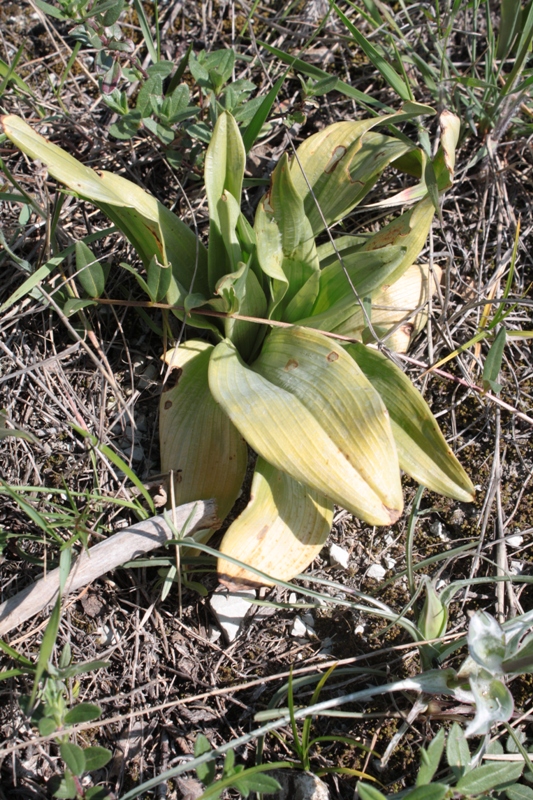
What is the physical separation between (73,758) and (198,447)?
786mm

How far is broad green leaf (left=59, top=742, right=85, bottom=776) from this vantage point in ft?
4.00

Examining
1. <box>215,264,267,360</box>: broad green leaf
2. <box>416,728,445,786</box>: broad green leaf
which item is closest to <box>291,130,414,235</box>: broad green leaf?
<box>215,264,267,360</box>: broad green leaf

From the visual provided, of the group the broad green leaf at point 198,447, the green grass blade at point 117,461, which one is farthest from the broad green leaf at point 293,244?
the green grass blade at point 117,461

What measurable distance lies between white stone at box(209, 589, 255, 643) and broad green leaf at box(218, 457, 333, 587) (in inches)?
6.2

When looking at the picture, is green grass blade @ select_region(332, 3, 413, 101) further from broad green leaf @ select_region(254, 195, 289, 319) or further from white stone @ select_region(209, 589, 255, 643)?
white stone @ select_region(209, 589, 255, 643)

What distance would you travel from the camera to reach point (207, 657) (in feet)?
5.48

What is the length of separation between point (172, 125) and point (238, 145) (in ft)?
1.57

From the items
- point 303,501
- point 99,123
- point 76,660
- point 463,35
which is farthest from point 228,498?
point 463,35

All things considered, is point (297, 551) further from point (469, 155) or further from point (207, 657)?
point (469, 155)

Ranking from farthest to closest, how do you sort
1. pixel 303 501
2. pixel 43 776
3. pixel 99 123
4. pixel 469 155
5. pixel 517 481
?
pixel 469 155 < pixel 99 123 < pixel 517 481 < pixel 303 501 < pixel 43 776

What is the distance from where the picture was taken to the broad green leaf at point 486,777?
1288mm

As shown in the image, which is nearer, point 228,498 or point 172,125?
point 228,498

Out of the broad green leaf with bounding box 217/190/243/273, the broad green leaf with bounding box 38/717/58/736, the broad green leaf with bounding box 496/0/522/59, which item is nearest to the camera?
the broad green leaf with bounding box 38/717/58/736

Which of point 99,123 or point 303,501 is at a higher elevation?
point 99,123
